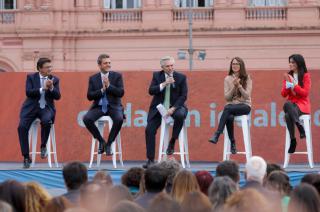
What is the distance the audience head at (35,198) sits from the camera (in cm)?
753

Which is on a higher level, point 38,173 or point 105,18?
point 105,18

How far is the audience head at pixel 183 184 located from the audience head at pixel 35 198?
118 cm

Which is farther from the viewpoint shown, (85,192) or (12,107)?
(12,107)

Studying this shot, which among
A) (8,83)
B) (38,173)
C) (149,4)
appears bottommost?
(38,173)

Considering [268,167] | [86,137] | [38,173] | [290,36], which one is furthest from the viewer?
[290,36]

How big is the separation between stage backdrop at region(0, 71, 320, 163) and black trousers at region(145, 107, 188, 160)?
2394 mm

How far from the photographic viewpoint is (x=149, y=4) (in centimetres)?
3562

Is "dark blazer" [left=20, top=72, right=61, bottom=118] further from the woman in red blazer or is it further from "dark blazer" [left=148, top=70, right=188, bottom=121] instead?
the woman in red blazer

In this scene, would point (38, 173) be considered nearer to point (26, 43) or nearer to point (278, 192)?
point (278, 192)

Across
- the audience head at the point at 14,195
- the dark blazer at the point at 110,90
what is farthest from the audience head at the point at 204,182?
the dark blazer at the point at 110,90

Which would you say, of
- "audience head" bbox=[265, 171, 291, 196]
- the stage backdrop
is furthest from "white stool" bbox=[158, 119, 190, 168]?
"audience head" bbox=[265, 171, 291, 196]

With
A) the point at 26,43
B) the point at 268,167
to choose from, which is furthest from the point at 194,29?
the point at 268,167

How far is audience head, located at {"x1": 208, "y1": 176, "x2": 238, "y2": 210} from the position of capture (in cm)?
781

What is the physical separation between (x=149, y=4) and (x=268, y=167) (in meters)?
26.4
